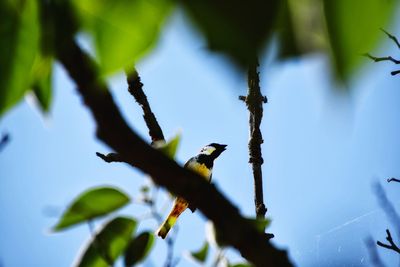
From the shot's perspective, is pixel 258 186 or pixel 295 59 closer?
pixel 295 59

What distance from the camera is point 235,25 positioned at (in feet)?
→ 0.43

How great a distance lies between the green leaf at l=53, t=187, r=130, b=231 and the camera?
0.36 meters

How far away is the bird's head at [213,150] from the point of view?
502 cm

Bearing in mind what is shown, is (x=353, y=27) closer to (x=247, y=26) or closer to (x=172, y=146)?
(x=247, y=26)

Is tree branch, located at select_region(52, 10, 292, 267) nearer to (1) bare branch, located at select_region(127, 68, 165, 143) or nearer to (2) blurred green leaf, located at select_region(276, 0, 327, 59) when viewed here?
(2) blurred green leaf, located at select_region(276, 0, 327, 59)

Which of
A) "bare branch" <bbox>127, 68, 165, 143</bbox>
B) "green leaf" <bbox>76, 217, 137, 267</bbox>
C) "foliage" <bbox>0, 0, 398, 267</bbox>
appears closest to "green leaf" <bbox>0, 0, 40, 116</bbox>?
"foliage" <bbox>0, 0, 398, 267</bbox>

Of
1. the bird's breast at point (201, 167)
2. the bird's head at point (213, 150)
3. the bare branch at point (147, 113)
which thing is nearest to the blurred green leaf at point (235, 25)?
the bare branch at point (147, 113)

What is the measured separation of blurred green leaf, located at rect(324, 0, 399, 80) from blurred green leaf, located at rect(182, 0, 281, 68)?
0.02 meters

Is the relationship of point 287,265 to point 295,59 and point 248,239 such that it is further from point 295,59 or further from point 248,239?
point 295,59

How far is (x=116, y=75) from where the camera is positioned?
0.15m

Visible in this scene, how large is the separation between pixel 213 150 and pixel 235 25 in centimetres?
499

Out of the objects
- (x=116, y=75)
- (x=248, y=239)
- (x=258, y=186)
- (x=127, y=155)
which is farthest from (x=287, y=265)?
(x=258, y=186)

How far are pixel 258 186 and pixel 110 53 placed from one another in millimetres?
1477

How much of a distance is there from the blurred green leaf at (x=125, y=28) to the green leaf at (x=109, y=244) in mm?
317
